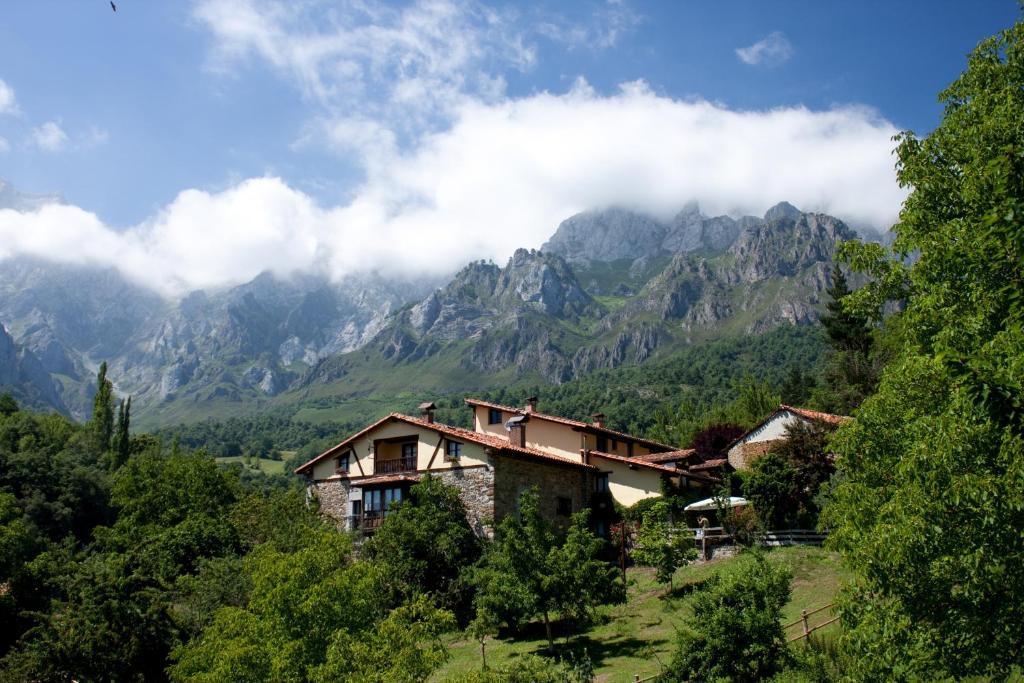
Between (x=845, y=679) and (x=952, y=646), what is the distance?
7.22ft

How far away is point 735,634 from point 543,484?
2224 cm

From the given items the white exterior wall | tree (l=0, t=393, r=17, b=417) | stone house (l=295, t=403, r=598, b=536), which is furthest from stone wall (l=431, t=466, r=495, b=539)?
tree (l=0, t=393, r=17, b=417)

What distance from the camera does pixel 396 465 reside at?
4141 cm

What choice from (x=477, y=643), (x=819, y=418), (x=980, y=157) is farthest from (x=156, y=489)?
(x=980, y=157)

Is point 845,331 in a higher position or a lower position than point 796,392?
higher

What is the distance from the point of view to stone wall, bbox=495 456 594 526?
37250 millimetres

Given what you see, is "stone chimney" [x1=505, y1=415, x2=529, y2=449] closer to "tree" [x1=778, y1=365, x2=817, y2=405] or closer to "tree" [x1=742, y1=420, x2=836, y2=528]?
"tree" [x1=742, y1=420, x2=836, y2=528]

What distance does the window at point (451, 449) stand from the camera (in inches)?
1523

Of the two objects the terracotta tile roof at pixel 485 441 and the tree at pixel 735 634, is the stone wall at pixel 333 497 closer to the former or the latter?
the terracotta tile roof at pixel 485 441

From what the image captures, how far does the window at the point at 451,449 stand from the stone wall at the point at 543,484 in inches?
94.6

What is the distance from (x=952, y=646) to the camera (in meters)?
12.4

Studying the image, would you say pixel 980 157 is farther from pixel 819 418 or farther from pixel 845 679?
pixel 819 418

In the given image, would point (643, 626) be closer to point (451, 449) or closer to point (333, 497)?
point (451, 449)

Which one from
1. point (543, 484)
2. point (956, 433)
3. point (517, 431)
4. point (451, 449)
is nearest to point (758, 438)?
point (517, 431)
